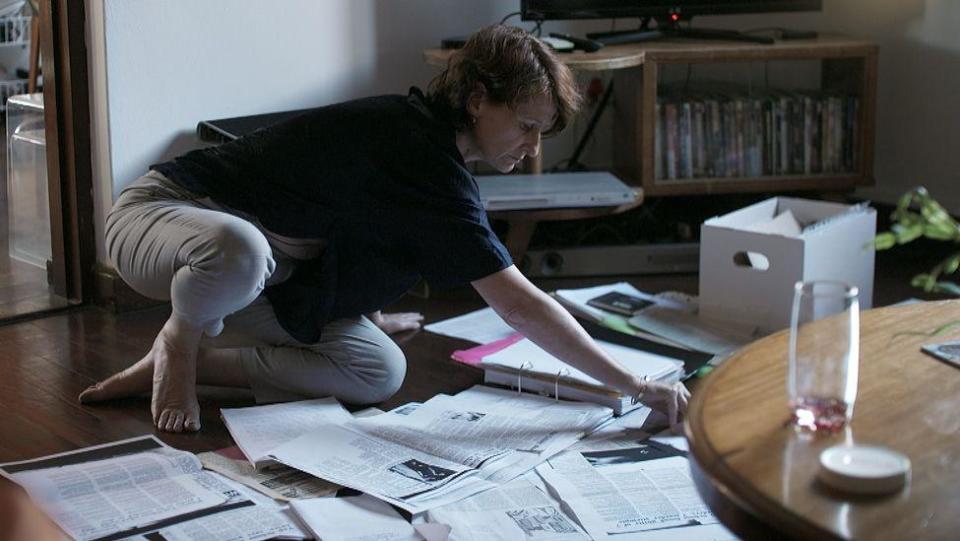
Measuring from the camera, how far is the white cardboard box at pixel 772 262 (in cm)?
266

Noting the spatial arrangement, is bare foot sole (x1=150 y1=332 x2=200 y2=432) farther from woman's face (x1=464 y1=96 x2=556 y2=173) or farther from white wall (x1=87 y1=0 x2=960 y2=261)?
white wall (x1=87 y1=0 x2=960 y2=261)

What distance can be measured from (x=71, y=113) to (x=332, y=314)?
3.06 feet

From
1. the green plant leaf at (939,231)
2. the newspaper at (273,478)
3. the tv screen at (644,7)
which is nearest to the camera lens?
the green plant leaf at (939,231)

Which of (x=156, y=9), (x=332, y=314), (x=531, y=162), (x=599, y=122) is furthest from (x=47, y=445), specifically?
(x=599, y=122)

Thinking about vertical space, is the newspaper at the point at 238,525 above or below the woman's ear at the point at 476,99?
below

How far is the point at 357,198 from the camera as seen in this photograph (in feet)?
7.00

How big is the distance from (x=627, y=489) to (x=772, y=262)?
915mm

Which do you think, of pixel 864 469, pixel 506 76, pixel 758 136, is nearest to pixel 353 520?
pixel 506 76

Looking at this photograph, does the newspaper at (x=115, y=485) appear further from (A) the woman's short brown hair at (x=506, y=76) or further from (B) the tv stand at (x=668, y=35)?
(B) the tv stand at (x=668, y=35)

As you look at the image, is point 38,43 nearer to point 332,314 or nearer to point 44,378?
point 44,378

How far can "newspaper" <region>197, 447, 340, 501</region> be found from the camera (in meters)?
1.92

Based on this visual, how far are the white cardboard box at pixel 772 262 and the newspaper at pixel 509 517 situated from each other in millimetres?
944

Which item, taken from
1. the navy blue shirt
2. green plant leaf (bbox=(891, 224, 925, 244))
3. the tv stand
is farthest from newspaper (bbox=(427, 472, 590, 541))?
the tv stand

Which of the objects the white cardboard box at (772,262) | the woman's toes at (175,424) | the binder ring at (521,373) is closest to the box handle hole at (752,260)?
the white cardboard box at (772,262)
